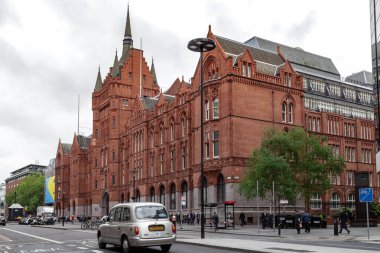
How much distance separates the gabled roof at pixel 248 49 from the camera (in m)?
57.0

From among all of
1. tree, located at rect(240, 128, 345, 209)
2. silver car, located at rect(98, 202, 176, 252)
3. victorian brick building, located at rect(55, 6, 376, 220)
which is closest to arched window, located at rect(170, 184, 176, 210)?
victorian brick building, located at rect(55, 6, 376, 220)

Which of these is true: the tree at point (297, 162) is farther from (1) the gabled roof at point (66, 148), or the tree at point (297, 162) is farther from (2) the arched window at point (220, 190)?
(1) the gabled roof at point (66, 148)

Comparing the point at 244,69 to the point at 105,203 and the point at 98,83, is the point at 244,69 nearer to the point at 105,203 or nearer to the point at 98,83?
the point at 105,203

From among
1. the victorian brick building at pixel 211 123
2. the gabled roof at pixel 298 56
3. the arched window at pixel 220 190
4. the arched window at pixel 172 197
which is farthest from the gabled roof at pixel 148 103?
the arched window at pixel 220 190

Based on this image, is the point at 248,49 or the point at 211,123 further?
the point at 248,49

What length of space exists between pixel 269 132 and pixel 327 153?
5688 mm

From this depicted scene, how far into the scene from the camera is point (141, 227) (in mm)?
18750

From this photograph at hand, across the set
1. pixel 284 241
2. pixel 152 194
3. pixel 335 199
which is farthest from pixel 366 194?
pixel 152 194

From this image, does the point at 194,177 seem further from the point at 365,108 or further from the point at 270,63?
the point at 365,108

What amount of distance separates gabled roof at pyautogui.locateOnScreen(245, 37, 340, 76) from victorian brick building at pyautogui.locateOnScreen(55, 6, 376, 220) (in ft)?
0.72

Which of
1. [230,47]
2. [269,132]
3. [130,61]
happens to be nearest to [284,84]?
[230,47]

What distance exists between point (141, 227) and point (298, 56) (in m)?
63.9

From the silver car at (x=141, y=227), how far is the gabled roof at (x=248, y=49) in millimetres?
38148

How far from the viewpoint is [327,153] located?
156 ft
